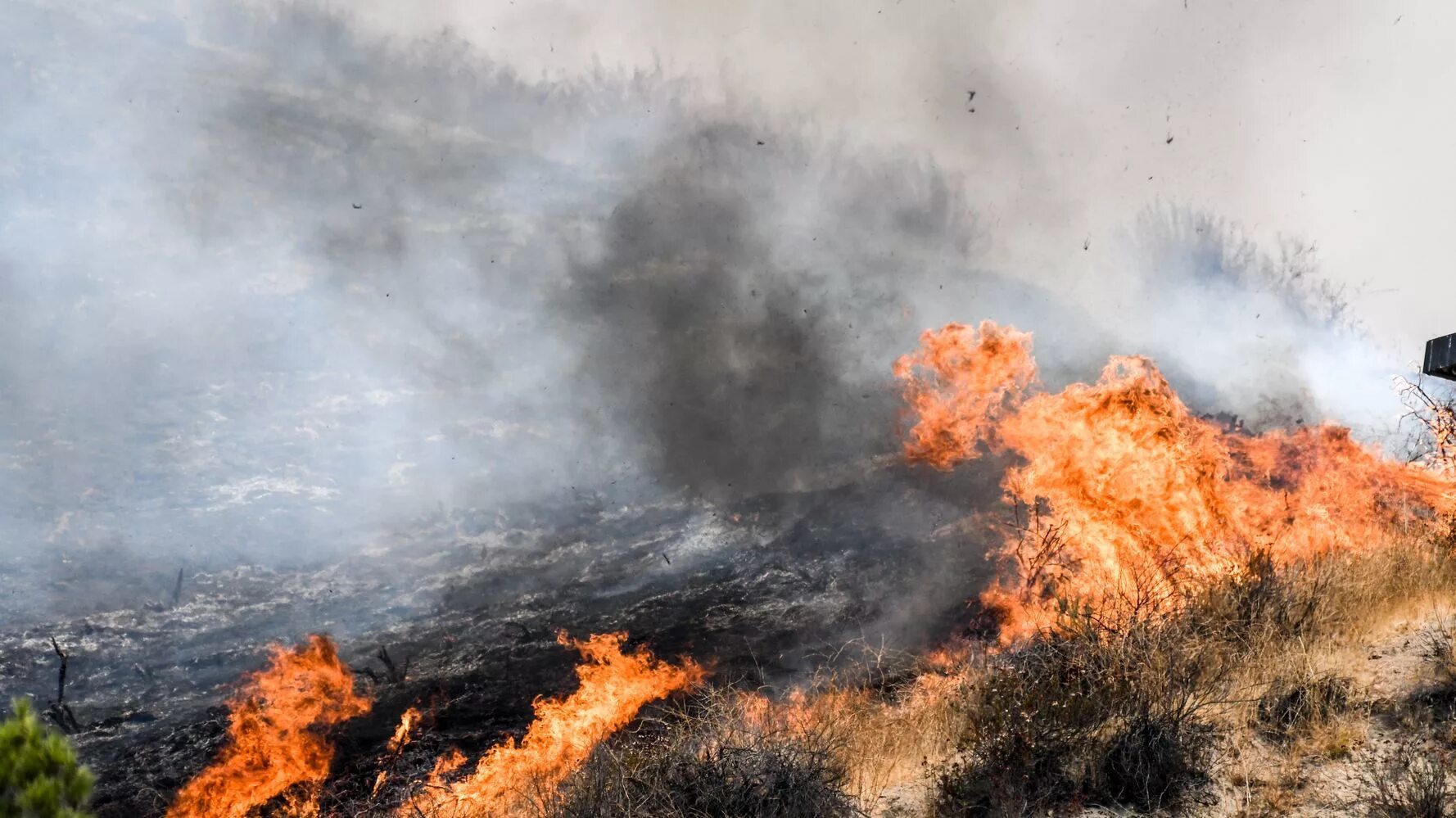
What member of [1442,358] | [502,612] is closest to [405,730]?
[502,612]

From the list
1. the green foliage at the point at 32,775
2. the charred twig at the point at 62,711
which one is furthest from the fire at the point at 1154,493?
the charred twig at the point at 62,711

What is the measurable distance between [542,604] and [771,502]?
3.08 metres

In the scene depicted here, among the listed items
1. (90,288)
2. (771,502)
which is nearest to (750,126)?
(771,502)

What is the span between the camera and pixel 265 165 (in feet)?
37.2

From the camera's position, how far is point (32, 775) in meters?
2.47

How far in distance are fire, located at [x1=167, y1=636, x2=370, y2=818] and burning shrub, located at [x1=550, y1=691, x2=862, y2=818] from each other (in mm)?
3662

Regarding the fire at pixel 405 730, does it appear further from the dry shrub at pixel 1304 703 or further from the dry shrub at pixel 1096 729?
the dry shrub at pixel 1304 703

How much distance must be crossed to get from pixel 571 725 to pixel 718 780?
3.48 m

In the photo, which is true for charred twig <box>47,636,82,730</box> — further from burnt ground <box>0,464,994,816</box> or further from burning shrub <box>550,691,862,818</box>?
burning shrub <box>550,691,862,818</box>

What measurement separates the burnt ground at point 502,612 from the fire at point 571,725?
0.18 meters

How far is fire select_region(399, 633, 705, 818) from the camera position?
7.00m

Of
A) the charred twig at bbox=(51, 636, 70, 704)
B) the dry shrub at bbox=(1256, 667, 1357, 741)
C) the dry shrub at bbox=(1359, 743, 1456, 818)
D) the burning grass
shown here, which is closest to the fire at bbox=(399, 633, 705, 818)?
the burning grass

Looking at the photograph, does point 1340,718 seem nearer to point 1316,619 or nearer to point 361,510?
point 1316,619

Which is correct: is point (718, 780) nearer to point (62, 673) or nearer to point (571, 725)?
point (571, 725)
